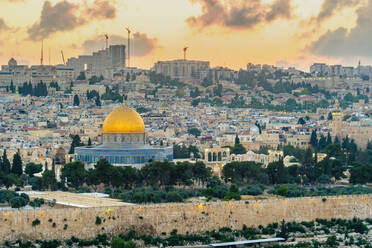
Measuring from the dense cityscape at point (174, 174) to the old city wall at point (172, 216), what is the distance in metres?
0.04

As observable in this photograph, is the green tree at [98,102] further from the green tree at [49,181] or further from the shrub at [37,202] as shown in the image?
the shrub at [37,202]

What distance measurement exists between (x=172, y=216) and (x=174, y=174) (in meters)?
11.3

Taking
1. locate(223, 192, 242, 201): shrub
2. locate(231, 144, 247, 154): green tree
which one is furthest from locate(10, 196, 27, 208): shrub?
locate(231, 144, 247, 154): green tree

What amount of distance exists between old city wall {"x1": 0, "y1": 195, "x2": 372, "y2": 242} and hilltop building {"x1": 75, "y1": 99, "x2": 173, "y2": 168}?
1586 centimetres

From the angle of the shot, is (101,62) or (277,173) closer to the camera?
(277,173)

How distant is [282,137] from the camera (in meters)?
86.6

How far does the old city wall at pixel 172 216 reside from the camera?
130 ft

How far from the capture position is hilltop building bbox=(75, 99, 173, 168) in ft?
198

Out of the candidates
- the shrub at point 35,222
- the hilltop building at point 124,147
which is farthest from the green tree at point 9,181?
the shrub at point 35,222

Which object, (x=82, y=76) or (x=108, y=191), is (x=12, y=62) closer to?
(x=82, y=76)

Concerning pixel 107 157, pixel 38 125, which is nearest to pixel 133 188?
pixel 107 157

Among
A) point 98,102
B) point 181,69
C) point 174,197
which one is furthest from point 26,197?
point 181,69

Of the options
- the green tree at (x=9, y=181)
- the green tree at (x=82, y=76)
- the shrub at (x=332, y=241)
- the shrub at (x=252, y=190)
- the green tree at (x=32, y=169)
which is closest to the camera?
the shrub at (x=332, y=241)

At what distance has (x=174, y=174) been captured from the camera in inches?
2104
